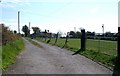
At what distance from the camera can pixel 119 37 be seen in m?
14.7

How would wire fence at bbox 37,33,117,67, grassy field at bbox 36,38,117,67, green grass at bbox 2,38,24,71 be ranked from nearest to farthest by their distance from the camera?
green grass at bbox 2,38,24,71
grassy field at bbox 36,38,117,67
wire fence at bbox 37,33,117,67

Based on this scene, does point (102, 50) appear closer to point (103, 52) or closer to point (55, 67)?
point (103, 52)

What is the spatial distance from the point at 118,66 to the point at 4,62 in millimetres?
5265

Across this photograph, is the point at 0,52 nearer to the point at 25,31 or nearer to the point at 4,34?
the point at 4,34

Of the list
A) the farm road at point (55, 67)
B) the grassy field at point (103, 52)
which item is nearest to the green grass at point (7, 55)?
the farm road at point (55, 67)

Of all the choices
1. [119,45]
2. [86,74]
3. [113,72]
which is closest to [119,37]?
[119,45]

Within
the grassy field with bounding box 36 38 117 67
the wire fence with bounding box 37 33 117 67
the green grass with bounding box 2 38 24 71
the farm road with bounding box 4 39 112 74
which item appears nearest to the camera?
the farm road with bounding box 4 39 112 74

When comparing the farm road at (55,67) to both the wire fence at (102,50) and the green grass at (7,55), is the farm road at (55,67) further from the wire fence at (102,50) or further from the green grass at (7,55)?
the wire fence at (102,50)

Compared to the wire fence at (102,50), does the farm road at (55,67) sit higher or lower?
lower

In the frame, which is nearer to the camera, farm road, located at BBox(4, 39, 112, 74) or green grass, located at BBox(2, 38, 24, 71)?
farm road, located at BBox(4, 39, 112, 74)

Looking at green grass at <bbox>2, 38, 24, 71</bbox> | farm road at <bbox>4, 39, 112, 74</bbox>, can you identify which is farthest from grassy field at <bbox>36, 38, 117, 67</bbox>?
green grass at <bbox>2, 38, 24, 71</bbox>

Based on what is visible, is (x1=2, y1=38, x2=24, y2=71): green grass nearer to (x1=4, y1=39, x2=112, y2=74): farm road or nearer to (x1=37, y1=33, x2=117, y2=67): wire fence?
(x1=4, y1=39, x2=112, y2=74): farm road

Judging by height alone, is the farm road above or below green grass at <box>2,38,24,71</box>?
below

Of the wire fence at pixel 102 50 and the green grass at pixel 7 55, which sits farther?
the wire fence at pixel 102 50
